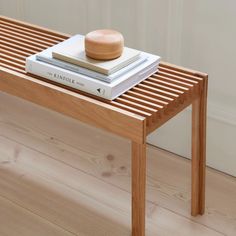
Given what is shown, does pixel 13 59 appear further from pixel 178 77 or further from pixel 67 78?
pixel 178 77

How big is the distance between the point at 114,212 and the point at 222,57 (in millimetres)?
595

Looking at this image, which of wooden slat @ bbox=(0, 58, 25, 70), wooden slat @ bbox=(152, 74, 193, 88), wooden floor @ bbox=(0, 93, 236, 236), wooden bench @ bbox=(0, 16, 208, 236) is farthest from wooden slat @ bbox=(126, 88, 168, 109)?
wooden floor @ bbox=(0, 93, 236, 236)

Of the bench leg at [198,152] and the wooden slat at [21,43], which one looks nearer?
the bench leg at [198,152]

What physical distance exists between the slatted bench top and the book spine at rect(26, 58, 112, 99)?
0.04 ft

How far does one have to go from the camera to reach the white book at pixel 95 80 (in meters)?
1.58

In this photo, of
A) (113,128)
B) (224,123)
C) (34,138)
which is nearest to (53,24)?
(34,138)

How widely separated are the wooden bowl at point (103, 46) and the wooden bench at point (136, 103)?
0.11 meters

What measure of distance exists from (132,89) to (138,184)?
0.26 metres

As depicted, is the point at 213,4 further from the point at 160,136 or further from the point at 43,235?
the point at 43,235

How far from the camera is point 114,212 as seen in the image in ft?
6.20

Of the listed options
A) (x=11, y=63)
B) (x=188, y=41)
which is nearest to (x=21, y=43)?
(x=11, y=63)

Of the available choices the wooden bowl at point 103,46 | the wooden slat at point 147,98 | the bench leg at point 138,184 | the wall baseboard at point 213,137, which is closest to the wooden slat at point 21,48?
the wooden bowl at point 103,46

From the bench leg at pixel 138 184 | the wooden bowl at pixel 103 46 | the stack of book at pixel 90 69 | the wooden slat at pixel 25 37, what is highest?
the wooden bowl at pixel 103 46

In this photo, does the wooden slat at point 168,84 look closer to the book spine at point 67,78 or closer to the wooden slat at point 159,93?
the wooden slat at point 159,93
